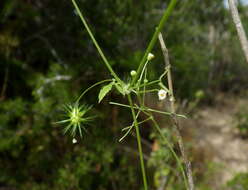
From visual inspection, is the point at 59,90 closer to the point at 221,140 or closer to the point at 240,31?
the point at 240,31

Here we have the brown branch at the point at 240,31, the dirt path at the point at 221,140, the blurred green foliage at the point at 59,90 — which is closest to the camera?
the brown branch at the point at 240,31

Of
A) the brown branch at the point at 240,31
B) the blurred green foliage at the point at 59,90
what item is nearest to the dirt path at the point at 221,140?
the blurred green foliage at the point at 59,90

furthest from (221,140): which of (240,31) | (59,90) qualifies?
(240,31)

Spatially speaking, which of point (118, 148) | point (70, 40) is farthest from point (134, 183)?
point (70, 40)

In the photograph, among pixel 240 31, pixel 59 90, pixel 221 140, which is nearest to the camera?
pixel 240 31

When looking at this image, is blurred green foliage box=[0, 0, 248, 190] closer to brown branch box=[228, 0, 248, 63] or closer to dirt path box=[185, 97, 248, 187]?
dirt path box=[185, 97, 248, 187]

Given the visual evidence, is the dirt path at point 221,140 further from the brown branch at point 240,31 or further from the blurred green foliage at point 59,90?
the brown branch at point 240,31
